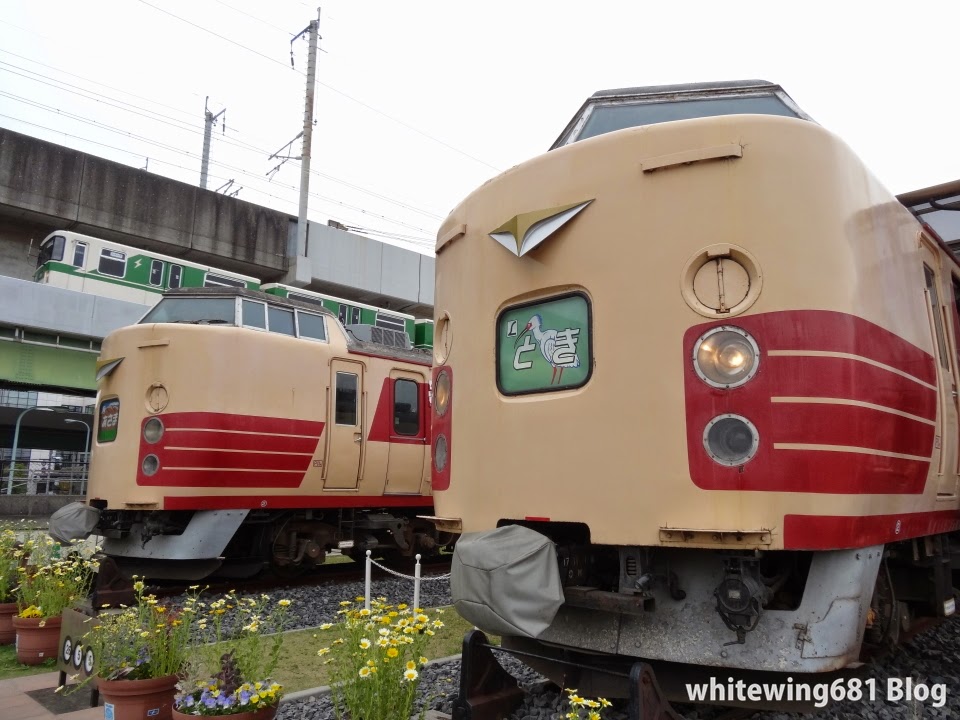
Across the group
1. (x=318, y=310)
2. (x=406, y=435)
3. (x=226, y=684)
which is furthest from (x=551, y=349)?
(x=406, y=435)

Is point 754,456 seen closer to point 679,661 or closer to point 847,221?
point 679,661

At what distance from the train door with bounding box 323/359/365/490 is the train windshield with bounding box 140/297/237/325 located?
1341 millimetres

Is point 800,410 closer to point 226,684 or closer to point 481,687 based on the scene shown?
point 481,687

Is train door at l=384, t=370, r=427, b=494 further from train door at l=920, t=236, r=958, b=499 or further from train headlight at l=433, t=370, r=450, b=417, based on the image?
train door at l=920, t=236, r=958, b=499

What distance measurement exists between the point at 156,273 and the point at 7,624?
557 inches

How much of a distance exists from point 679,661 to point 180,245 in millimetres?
25320

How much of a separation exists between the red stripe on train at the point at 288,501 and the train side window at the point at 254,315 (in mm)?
1867

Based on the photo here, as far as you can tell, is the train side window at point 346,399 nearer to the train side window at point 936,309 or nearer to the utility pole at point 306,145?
the train side window at point 936,309

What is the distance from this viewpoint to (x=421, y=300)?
106ft

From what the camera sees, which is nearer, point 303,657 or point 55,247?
point 303,657

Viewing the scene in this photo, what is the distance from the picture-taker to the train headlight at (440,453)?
4.10 m

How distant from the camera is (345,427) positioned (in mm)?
8766

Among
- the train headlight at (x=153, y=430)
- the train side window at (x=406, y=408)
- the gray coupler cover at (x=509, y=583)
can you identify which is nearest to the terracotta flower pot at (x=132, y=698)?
the gray coupler cover at (x=509, y=583)

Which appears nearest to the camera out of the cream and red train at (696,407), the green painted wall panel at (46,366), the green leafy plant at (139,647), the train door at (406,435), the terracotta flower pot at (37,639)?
the cream and red train at (696,407)
